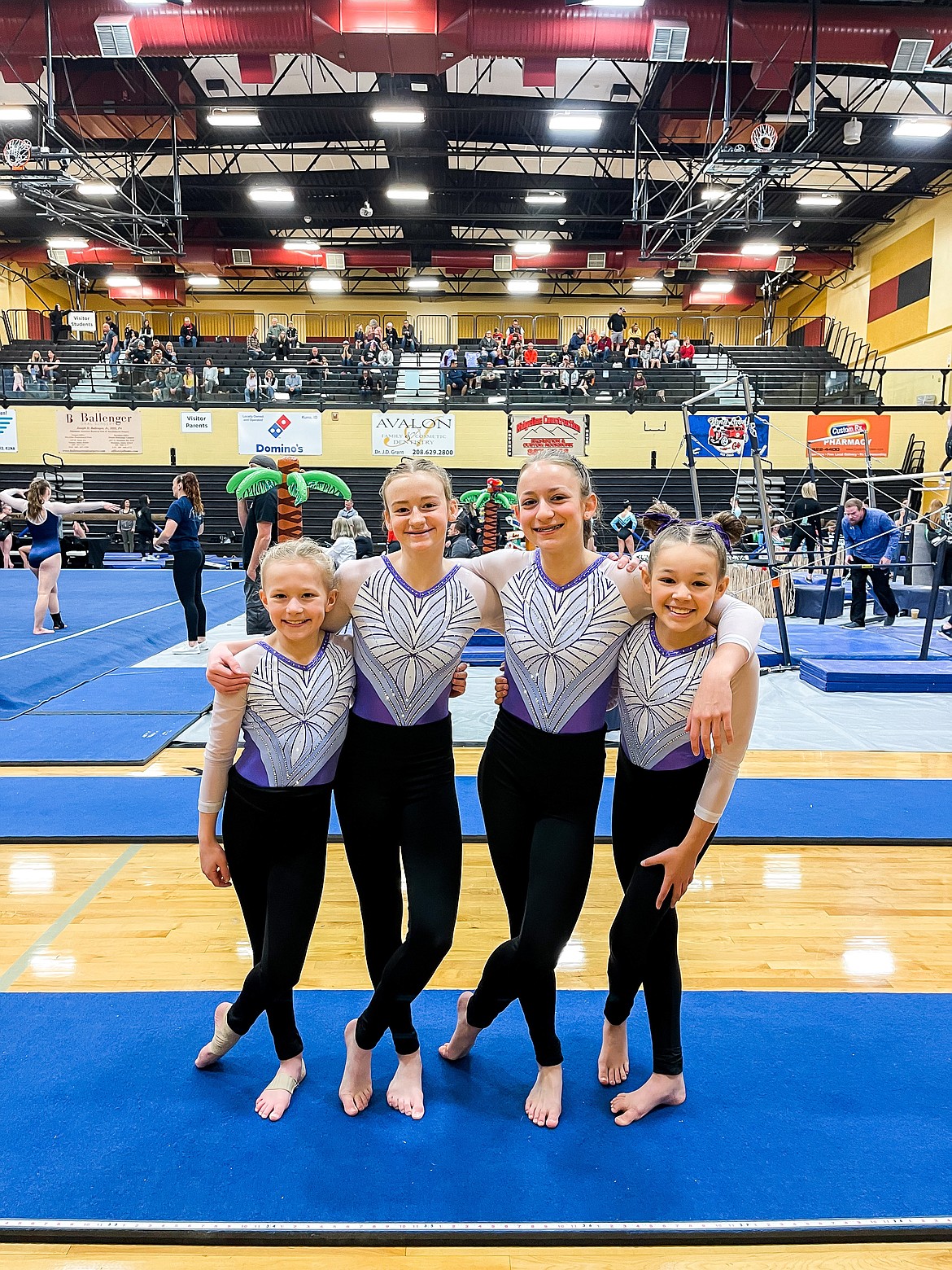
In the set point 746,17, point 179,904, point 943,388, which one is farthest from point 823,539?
point 179,904

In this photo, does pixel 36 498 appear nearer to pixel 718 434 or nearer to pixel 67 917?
pixel 67 917

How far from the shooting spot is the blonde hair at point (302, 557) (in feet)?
6.50

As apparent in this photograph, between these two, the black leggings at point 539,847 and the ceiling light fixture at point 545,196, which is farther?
the ceiling light fixture at point 545,196

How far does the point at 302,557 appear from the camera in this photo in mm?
1986

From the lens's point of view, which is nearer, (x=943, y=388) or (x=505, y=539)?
(x=505, y=539)

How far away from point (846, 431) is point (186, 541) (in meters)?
16.6

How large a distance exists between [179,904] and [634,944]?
1.95 metres

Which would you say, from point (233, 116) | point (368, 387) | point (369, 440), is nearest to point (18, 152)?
point (233, 116)

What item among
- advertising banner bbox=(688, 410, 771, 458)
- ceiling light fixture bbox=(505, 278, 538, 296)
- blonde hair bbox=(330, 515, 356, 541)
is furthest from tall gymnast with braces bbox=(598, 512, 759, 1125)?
ceiling light fixture bbox=(505, 278, 538, 296)

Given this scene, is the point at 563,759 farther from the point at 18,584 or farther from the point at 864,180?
the point at 864,180

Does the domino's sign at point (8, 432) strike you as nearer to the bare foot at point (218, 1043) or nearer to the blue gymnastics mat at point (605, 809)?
the blue gymnastics mat at point (605, 809)

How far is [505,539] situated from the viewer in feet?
50.1

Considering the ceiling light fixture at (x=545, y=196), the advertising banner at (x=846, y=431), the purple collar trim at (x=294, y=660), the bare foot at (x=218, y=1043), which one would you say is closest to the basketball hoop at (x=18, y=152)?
the ceiling light fixture at (x=545, y=196)

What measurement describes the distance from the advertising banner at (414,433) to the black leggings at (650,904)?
58.6 feet
